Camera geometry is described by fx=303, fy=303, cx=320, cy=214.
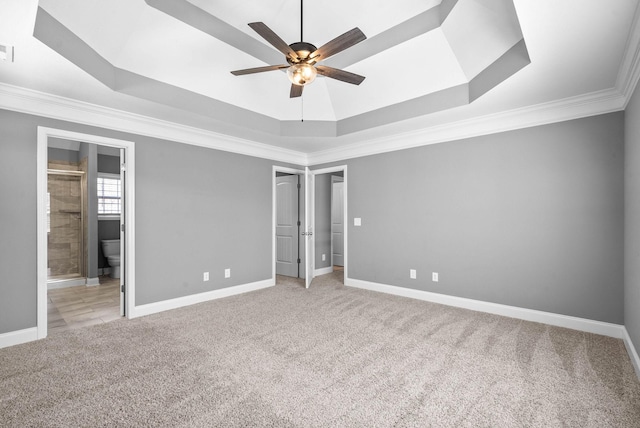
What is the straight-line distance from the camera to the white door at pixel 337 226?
7078 mm

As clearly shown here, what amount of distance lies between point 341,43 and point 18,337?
394 cm

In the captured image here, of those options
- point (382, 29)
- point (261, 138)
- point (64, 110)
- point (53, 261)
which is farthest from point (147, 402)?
point (53, 261)

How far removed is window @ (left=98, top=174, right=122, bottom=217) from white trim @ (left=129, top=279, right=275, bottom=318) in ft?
10.3

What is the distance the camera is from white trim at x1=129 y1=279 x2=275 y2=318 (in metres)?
3.71

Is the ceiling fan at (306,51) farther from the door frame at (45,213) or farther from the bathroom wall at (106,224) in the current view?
the bathroom wall at (106,224)

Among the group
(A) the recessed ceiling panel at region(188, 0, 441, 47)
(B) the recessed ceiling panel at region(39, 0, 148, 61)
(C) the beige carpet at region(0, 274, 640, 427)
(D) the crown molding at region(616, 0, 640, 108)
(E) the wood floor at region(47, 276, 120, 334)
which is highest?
(A) the recessed ceiling panel at region(188, 0, 441, 47)

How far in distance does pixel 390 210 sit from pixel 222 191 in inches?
102

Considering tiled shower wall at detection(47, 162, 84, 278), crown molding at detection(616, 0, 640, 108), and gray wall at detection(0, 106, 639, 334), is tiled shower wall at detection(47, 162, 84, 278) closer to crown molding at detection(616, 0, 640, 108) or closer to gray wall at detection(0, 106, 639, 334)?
gray wall at detection(0, 106, 639, 334)

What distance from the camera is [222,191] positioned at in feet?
14.9

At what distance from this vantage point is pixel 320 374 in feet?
7.61

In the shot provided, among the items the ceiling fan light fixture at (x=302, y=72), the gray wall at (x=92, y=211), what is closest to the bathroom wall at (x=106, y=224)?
the gray wall at (x=92, y=211)

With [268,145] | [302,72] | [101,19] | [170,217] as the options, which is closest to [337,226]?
[268,145]

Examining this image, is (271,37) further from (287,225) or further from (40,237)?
(287,225)

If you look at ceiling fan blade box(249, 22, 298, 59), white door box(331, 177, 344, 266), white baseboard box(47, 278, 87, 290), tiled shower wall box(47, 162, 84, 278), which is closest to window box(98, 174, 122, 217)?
tiled shower wall box(47, 162, 84, 278)
